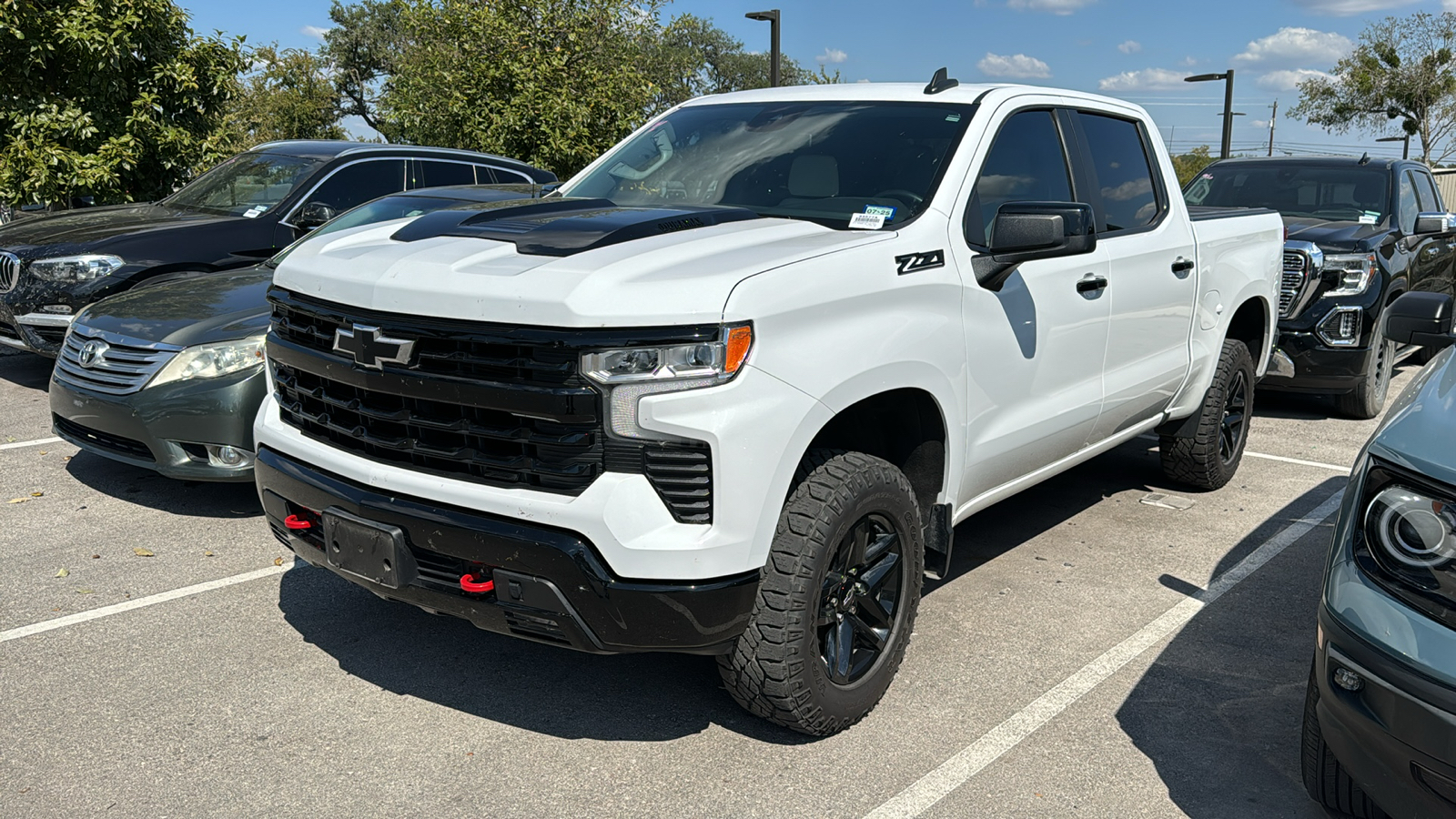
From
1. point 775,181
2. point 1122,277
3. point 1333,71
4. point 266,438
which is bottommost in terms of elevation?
point 266,438

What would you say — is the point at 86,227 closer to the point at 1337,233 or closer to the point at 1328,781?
the point at 1328,781

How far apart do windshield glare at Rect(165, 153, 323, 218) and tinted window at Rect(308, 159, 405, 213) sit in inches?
7.3

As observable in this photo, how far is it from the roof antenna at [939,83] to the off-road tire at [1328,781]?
7.99 feet

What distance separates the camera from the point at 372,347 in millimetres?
3059

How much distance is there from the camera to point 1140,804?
3070 mm

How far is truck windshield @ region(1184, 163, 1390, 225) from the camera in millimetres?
8656

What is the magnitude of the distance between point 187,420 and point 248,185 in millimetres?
4273

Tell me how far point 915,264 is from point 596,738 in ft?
5.70

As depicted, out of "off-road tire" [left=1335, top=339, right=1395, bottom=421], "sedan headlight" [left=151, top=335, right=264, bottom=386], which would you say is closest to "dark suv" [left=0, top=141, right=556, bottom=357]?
"sedan headlight" [left=151, top=335, right=264, bottom=386]

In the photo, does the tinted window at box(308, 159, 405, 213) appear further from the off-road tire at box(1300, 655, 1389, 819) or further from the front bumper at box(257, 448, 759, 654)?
the off-road tire at box(1300, 655, 1389, 819)

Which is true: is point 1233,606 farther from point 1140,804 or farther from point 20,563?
point 20,563

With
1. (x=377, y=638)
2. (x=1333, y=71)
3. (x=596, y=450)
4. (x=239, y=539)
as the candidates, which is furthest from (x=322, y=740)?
(x=1333, y=71)

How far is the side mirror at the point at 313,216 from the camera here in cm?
738

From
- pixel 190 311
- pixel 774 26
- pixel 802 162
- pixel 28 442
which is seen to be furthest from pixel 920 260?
pixel 774 26
